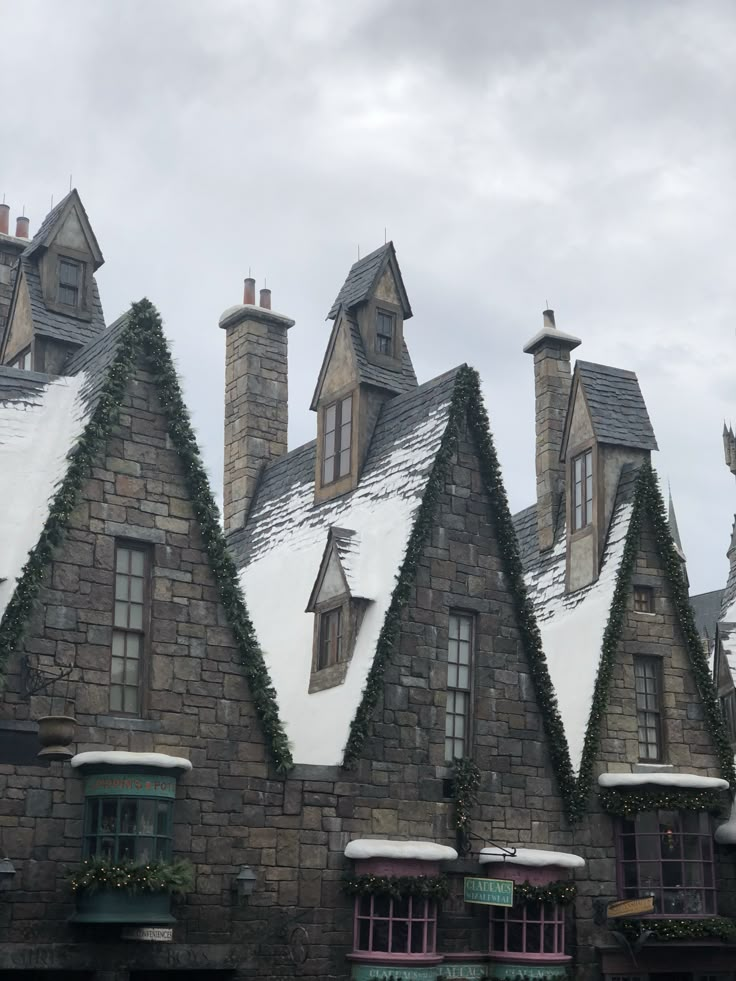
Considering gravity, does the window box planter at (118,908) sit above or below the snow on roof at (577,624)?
below

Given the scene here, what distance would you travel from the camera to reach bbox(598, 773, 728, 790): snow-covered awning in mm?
23125

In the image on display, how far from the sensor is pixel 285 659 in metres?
23.9

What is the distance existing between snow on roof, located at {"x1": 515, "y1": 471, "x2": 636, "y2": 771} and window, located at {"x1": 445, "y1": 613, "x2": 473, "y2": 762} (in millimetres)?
2225

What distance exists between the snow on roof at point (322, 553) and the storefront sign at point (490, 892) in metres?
2.66

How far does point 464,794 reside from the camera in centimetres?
2150

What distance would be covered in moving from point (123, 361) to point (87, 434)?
120 centimetres

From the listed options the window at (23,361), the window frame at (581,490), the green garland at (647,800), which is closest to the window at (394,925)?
the green garland at (647,800)

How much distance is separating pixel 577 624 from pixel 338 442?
16.5 ft

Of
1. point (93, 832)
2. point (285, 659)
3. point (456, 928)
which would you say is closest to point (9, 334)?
point (285, 659)

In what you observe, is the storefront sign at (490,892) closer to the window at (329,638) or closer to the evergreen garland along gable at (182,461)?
the evergreen garland along gable at (182,461)

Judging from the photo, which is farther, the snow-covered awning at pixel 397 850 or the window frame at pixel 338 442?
the window frame at pixel 338 442

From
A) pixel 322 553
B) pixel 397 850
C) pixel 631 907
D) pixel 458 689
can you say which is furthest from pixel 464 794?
pixel 322 553

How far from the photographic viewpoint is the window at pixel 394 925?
2006 centimetres

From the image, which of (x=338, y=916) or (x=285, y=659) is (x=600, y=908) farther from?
(x=285, y=659)
